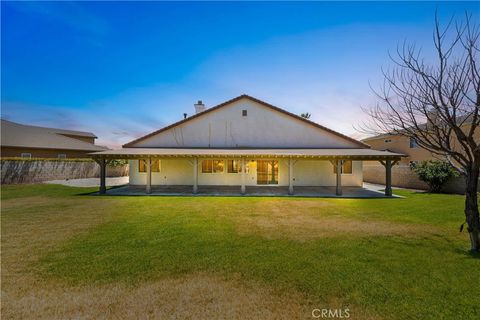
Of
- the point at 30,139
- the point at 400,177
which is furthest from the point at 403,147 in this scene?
the point at 30,139

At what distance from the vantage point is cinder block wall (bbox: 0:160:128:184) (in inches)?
708

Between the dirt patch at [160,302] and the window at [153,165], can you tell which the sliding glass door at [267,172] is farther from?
the dirt patch at [160,302]

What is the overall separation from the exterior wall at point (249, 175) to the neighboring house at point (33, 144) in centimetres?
959

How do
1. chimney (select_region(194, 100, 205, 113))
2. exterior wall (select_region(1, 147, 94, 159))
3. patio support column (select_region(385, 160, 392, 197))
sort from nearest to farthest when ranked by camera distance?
patio support column (select_region(385, 160, 392, 197)) < chimney (select_region(194, 100, 205, 113)) < exterior wall (select_region(1, 147, 94, 159))

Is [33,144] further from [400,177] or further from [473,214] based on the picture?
[400,177]

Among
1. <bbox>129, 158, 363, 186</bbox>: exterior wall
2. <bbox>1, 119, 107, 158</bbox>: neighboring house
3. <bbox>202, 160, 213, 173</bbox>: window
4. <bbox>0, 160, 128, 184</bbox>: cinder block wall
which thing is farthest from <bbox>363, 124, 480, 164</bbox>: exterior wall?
<bbox>1, 119, 107, 158</bbox>: neighboring house

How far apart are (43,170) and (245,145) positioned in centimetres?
1799

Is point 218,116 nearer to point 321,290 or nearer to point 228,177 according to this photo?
point 228,177

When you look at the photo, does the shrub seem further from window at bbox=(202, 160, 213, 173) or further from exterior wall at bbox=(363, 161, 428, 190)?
window at bbox=(202, 160, 213, 173)

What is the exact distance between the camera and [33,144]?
77.3 feet

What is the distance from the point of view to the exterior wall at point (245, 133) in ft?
57.3

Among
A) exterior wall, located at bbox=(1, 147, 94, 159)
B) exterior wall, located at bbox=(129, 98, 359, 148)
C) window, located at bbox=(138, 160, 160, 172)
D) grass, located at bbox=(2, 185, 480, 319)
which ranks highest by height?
exterior wall, located at bbox=(129, 98, 359, 148)

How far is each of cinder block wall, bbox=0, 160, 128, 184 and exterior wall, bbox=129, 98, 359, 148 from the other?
9.81m

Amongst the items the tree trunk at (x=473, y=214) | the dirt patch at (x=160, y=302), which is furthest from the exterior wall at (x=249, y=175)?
the dirt patch at (x=160, y=302)
